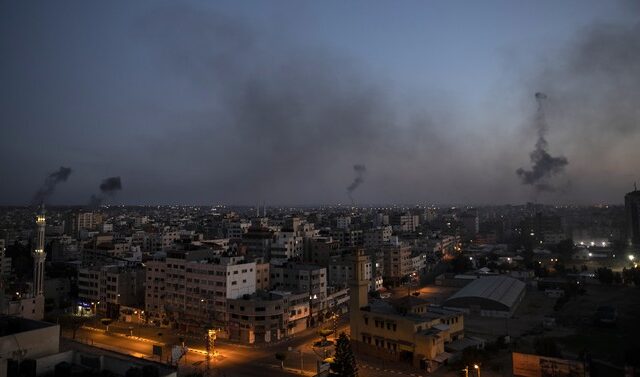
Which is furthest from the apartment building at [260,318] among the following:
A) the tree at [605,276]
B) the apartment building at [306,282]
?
the tree at [605,276]

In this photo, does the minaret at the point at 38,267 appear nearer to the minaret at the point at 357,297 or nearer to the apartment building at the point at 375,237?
the minaret at the point at 357,297

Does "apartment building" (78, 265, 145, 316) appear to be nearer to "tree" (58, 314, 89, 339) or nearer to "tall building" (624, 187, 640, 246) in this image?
"tree" (58, 314, 89, 339)

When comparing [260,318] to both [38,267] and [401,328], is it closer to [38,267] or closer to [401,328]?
[401,328]

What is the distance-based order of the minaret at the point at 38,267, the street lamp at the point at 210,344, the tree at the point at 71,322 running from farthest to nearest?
the minaret at the point at 38,267
the tree at the point at 71,322
the street lamp at the point at 210,344

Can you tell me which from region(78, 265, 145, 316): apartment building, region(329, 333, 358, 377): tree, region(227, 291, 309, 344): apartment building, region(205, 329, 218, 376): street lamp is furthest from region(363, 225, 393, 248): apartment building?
region(329, 333, 358, 377): tree

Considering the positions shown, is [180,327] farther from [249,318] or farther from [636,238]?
[636,238]

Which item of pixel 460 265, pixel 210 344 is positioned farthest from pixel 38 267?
pixel 460 265

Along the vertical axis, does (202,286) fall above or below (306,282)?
above

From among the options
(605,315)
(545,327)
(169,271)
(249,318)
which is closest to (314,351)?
(249,318)

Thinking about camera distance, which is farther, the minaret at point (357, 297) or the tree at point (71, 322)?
the tree at point (71, 322)
